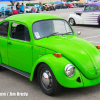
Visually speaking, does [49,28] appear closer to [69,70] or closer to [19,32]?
[19,32]

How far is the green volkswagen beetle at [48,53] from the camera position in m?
4.10

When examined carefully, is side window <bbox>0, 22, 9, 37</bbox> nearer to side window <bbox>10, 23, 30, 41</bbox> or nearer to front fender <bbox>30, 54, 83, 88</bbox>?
side window <bbox>10, 23, 30, 41</bbox>

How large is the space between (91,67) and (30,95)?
4.67 ft

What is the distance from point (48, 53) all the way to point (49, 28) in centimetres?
90

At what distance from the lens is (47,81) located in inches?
169

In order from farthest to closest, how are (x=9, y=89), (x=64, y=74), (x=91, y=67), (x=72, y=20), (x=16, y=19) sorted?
(x=72, y=20), (x=16, y=19), (x=9, y=89), (x=91, y=67), (x=64, y=74)

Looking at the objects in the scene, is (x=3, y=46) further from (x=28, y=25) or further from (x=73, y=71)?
(x=73, y=71)

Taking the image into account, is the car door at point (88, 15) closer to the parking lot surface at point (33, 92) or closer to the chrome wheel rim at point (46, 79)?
the parking lot surface at point (33, 92)

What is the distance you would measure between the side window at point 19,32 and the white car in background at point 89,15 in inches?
453

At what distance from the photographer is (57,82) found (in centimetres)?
410

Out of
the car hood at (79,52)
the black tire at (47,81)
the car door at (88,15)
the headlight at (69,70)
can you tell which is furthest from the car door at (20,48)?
the car door at (88,15)

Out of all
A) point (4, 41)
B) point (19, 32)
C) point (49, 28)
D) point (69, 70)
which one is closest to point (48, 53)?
point (69, 70)

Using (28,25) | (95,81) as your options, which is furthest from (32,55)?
(95,81)

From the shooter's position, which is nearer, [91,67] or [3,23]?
[91,67]
